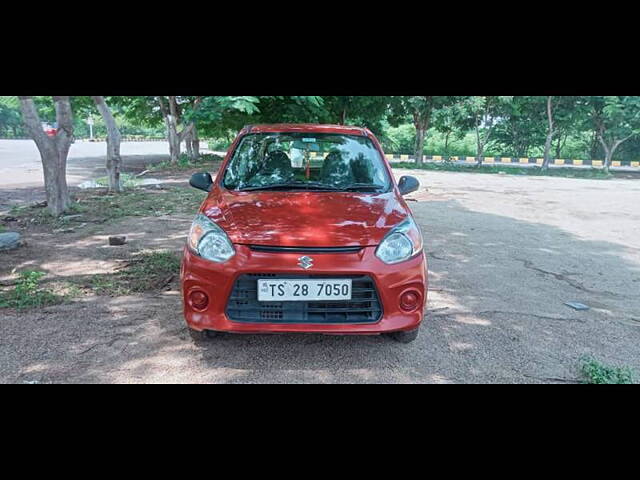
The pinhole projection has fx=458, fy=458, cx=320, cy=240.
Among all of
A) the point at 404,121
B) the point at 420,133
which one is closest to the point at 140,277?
the point at 420,133

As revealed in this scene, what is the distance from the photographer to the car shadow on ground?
2967 millimetres

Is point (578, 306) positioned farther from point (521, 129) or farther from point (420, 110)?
point (521, 129)

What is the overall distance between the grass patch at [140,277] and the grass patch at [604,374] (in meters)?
3.69

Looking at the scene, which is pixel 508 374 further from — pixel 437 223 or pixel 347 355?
pixel 437 223

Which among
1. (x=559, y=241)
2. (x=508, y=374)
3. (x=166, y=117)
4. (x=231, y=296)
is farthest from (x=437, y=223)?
(x=166, y=117)

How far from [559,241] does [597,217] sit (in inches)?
131

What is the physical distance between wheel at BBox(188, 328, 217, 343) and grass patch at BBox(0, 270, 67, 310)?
5.36ft

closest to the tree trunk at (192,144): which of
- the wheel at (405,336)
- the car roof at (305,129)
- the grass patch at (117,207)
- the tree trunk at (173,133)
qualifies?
the tree trunk at (173,133)

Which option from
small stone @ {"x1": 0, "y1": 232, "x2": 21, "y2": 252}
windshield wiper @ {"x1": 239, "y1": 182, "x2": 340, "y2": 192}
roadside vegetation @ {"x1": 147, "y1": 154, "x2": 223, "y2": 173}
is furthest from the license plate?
roadside vegetation @ {"x1": 147, "y1": 154, "x2": 223, "y2": 173}

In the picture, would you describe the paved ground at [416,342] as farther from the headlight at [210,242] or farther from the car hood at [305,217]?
the car hood at [305,217]

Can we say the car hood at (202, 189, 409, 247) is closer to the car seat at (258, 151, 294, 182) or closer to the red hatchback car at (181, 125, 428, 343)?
the red hatchback car at (181, 125, 428, 343)

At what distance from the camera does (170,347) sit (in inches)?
129

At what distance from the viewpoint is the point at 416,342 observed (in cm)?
348

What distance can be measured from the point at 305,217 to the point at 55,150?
22.2 ft
